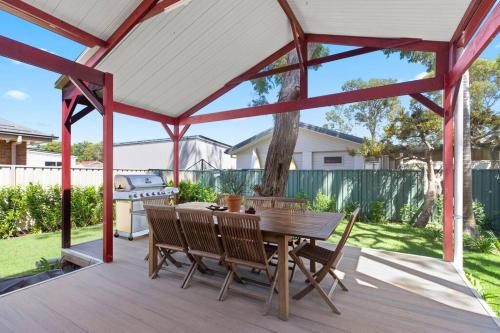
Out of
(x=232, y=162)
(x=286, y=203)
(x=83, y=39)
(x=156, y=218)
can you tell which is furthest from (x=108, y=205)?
(x=232, y=162)

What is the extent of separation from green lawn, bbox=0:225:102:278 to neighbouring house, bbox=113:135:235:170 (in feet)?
25.9

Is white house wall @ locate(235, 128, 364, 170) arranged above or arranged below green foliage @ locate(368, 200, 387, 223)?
above

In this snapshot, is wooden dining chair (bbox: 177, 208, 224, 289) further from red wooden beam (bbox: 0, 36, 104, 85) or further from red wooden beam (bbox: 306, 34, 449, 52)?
red wooden beam (bbox: 306, 34, 449, 52)

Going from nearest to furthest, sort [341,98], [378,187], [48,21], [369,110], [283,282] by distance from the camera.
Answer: [283,282] → [48,21] → [341,98] → [378,187] → [369,110]

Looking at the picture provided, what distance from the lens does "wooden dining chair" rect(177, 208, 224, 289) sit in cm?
282

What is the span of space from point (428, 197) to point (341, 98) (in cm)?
429

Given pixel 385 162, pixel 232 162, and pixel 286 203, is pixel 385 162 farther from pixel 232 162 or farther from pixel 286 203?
pixel 232 162

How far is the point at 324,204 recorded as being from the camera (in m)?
7.92

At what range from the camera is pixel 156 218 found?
3.24 m

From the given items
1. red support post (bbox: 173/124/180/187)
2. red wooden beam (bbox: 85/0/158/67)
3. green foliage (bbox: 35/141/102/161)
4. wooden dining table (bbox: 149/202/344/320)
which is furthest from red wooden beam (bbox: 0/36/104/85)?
green foliage (bbox: 35/141/102/161)

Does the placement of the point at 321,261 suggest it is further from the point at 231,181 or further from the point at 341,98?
the point at 231,181

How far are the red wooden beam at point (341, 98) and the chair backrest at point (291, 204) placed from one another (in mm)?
1825

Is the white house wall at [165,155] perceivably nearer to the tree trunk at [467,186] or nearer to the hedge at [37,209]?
the hedge at [37,209]

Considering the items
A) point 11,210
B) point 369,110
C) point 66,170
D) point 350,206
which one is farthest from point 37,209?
point 369,110
